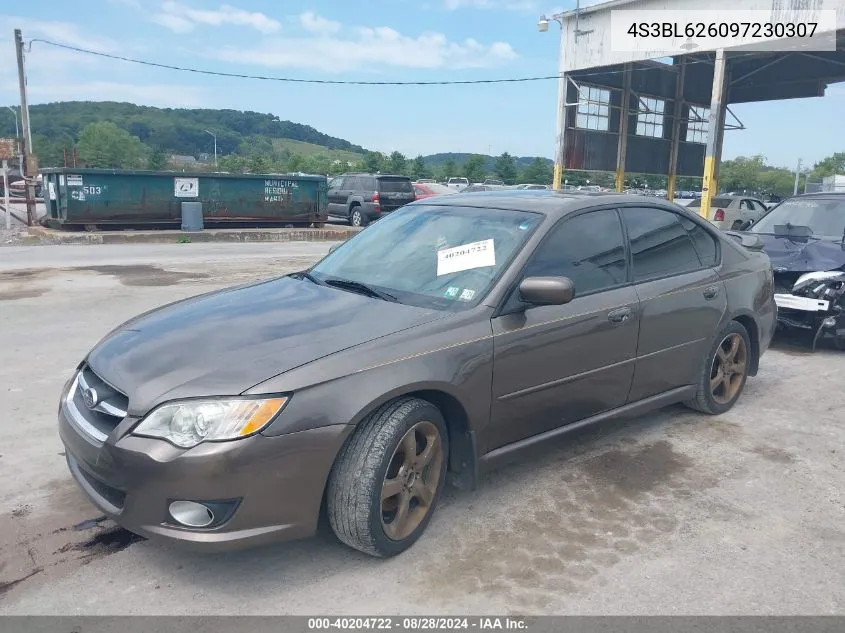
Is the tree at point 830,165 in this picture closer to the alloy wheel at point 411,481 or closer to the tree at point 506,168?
the tree at point 506,168

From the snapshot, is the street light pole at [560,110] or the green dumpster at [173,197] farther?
the street light pole at [560,110]

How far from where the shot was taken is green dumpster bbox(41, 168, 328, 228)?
17422 mm

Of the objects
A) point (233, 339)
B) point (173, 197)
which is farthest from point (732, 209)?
point (233, 339)

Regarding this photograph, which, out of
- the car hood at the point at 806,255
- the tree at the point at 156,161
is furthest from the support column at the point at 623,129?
the tree at the point at 156,161

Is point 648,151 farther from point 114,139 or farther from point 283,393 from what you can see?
point 114,139

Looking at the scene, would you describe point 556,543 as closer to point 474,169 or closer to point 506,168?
point 474,169

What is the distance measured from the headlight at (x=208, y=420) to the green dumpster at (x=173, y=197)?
54.7ft

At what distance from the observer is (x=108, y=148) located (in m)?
77.6

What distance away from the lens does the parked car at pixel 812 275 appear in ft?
21.8

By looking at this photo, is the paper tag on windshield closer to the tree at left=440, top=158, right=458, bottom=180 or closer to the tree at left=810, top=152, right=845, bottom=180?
the tree at left=440, top=158, right=458, bottom=180

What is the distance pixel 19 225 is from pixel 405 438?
2046 centimetres

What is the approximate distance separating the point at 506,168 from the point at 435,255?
65548mm

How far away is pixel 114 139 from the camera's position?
3115 inches

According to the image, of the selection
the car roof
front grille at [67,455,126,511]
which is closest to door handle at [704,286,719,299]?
the car roof
